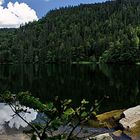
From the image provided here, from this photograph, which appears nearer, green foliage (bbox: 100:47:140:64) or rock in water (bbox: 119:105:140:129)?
rock in water (bbox: 119:105:140:129)

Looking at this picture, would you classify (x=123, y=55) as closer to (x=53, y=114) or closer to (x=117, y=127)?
(x=117, y=127)

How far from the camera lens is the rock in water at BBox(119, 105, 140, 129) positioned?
2962 centimetres

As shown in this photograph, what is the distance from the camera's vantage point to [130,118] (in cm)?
3048

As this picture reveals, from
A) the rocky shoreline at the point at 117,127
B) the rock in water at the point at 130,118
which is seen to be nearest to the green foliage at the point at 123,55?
the rocky shoreline at the point at 117,127

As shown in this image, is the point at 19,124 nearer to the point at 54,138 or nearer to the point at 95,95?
the point at 95,95

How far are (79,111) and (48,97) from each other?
54.1 m

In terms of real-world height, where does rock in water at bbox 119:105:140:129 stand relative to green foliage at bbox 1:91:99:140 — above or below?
below

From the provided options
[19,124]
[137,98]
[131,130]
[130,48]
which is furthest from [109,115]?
[130,48]

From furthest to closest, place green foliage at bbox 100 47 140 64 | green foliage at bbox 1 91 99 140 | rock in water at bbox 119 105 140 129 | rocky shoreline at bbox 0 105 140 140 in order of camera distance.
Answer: green foliage at bbox 100 47 140 64
rock in water at bbox 119 105 140 129
rocky shoreline at bbox 0 105 140 140
green foliage at bbox 1 91 99 140

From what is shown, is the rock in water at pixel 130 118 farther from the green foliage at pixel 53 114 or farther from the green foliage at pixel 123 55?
Result: the green foliage at pixel 123 55

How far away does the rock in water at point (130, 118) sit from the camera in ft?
97.2

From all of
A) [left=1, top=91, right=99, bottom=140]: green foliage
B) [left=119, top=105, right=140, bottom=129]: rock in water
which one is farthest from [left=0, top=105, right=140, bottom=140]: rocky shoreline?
[left=1, top=91, right=99, bottom=140]: green foliage

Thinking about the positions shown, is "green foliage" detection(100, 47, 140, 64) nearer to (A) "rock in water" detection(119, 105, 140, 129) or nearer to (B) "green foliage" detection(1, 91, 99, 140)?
(A) "rock in water" detection(119, 105, 140, 129)

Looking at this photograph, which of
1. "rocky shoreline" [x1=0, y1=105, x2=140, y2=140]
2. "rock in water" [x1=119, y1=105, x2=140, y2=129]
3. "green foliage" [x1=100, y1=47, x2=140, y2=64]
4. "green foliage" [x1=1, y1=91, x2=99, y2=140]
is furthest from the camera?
"green foliage" [x1=100, y1=47, x2=140, y2=64]
